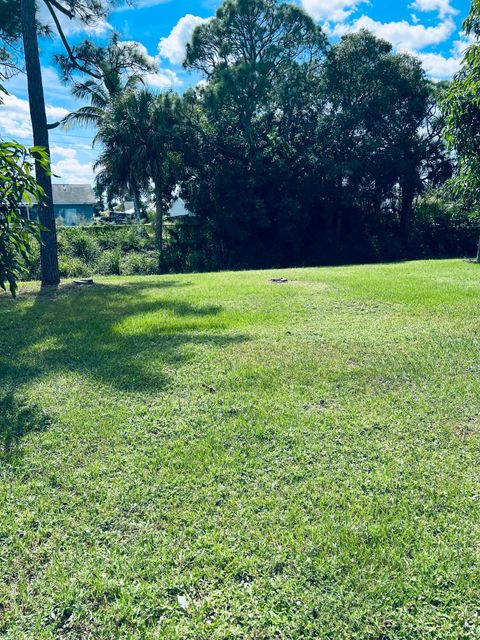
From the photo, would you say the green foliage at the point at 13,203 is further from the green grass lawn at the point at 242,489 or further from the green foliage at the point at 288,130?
the green foliage at the point at 288,130

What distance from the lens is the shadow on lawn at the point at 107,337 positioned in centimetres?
400

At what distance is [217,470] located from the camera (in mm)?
2408

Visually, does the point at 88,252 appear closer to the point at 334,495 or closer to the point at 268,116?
the point at 268,116

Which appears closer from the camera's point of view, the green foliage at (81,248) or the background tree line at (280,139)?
the green foliage at (81,248)

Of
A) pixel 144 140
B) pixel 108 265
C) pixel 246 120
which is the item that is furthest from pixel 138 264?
pixel 246 120

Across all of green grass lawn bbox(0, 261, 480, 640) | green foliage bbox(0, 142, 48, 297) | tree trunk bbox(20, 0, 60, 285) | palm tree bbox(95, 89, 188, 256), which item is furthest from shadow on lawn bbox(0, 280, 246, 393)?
palm tree bbox(95, 89, 188, 256)

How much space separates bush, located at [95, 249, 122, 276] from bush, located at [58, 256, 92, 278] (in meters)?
0.45

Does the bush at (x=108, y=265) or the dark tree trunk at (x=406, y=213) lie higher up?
the dark tree trunk at (x=406, y=213)

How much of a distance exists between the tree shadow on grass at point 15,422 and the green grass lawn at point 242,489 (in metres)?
0.02

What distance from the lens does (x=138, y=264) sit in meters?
16.8

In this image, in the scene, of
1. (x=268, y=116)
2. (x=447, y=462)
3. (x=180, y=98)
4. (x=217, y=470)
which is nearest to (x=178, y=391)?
(x=217, y=470)

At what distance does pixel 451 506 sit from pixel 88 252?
1603cm

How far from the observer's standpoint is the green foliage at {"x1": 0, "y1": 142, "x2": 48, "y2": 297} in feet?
8.47

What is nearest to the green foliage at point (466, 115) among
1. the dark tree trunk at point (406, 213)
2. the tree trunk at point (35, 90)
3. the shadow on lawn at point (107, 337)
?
the shadow on lawn at point (107, 337)
